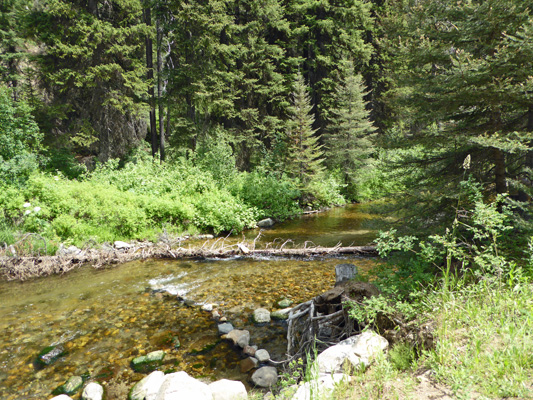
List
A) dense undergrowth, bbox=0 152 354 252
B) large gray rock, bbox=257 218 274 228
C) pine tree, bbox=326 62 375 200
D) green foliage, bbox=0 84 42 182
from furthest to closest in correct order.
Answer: pine tree, bbox=326 62 375 200
large gray rock, bbox=257 218 274 228
green foliage, bbox=0 84 42 182
dense undergrowth, bbox=0 152 354 252

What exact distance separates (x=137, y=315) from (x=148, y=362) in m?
1.47

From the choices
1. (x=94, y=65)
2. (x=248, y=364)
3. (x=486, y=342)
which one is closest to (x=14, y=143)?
(x=94, y=65)

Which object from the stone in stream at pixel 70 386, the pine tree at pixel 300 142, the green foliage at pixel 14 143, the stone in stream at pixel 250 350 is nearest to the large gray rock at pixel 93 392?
the stone in stream at pixel 70 386

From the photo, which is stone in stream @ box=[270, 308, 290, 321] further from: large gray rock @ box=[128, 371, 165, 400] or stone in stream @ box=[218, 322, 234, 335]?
large gray rock @ box=[128, 371, 165, 400]

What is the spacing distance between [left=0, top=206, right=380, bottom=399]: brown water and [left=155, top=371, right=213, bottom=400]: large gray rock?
84 cm

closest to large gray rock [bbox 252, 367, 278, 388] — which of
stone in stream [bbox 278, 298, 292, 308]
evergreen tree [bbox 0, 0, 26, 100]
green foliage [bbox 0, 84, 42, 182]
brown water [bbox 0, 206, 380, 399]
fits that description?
brown water [bbox 0, 206, 380, 399]

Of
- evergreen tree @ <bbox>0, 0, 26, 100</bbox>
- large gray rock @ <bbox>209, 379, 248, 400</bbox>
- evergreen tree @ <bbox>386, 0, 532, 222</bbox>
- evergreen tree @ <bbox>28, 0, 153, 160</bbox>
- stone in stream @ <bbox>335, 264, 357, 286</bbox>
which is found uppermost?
evergreen tree @ <bbox>0, 0, 26, 100</bbox>

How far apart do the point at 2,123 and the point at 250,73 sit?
559 inches

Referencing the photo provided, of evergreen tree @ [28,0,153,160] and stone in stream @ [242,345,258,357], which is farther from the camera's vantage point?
evergreen tree @ [28,0,153,160]

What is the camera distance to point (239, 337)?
4.69 meters

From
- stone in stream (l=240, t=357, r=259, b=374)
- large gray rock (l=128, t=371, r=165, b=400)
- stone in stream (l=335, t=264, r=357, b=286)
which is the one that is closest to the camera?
large gray rock (l=128, t=371, r=165, b=400)

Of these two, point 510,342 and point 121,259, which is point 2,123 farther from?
point 510,342

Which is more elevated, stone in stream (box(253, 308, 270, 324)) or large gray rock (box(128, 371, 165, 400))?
stone in stream (box(253, 308, 270, 324))

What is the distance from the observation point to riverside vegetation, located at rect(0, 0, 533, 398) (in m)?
3.03
